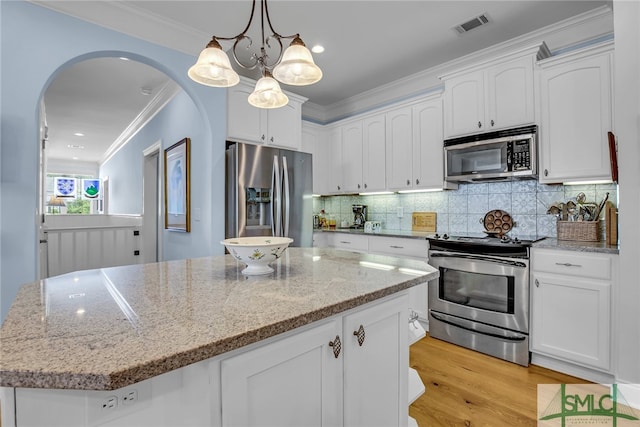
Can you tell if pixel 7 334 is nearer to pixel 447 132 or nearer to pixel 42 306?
pixel 42 306

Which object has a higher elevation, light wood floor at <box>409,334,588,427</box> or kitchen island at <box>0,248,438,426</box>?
kitchen island at <box>0,248,438,426</box>

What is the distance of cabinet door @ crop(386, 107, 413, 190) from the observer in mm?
3471

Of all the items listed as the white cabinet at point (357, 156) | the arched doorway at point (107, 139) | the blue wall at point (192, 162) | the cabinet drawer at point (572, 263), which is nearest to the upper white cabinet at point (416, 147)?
the white cabinet at point (357, 156)

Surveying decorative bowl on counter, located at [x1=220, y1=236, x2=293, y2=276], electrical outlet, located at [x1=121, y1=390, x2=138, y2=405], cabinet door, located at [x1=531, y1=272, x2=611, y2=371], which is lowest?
cabinet door, located at [x1=531, y1=272, x2=611, y2=371]

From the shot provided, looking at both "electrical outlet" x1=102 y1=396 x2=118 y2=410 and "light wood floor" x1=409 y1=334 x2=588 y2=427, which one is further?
"light wood floor" x1=409 y1=334 x2=588 y2=427

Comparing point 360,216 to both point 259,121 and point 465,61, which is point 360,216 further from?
point 465,61

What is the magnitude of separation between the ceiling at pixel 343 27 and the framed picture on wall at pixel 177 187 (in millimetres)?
897

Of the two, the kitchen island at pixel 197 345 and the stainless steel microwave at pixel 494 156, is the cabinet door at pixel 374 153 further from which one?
the kitchen island at pixel 197 345

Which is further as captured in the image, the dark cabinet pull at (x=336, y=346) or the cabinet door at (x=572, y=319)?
the cabinet door at (x=572, y=319)

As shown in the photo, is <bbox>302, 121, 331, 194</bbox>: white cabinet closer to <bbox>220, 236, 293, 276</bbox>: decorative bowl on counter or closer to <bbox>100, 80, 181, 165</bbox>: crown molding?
<bbox>100, 80, 181, 165</bbox>: crown molding

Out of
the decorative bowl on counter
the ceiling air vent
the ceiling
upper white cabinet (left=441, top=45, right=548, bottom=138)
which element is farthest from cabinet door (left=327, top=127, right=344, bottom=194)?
the decorative bowl on counter

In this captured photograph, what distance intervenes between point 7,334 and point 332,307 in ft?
2.41

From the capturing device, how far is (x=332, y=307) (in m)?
0.89

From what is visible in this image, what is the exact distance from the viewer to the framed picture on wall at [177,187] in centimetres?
343
